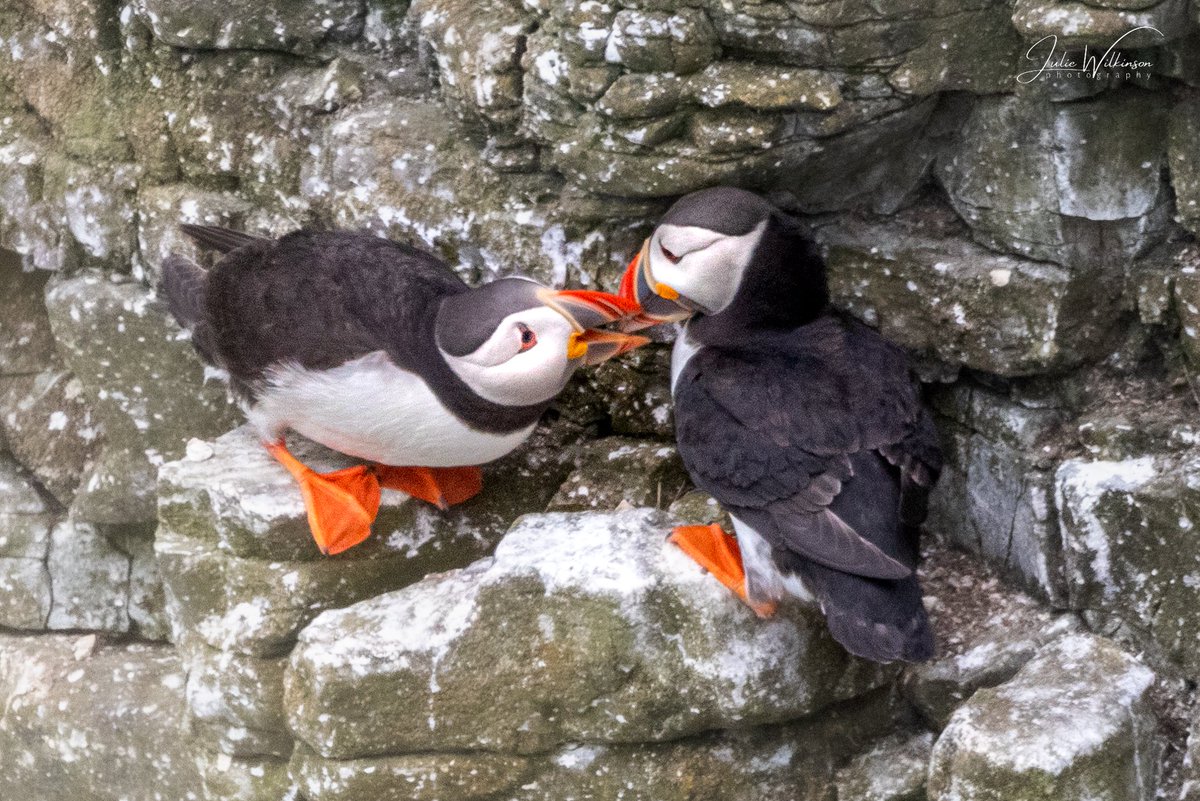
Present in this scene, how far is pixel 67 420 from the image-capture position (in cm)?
464

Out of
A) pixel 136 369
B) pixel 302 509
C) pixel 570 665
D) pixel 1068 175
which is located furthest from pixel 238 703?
pixel 1068 175

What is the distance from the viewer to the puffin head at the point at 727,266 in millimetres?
3129

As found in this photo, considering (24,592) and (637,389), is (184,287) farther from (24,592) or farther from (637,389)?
(24,592)

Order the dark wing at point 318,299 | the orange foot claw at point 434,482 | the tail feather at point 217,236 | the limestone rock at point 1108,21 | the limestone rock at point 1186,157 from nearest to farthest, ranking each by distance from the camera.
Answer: the limestone rock at point 1108,21, the limestone rock at point 1186,157, the dark wing at point 318,299, the orange foot claw at point 434,482, the tail feather at point 217,236

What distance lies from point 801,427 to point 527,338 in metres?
0.62

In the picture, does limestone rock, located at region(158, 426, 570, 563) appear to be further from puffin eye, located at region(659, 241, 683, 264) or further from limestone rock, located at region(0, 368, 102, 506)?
limestone rock, located at region(0, 368, 102, 506)

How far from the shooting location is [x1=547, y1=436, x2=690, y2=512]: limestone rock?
3.54 meters

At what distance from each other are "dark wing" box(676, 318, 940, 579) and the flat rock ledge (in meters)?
0.26

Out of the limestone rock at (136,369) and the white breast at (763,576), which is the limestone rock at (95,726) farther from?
the white breast at (763,576)

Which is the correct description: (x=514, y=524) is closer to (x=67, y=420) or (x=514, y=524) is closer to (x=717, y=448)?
(x=717, y=448)

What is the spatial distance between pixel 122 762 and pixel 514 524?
1616 millimetres

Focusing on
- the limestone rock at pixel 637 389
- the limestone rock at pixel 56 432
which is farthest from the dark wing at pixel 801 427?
the limestone rock at pixel 56 432

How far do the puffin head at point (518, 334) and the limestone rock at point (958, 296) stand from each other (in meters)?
0.64

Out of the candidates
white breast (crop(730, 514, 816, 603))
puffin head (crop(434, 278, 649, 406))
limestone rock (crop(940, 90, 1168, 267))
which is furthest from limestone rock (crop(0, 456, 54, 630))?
limestone rock (crop(940, 90, 1168, 267))
